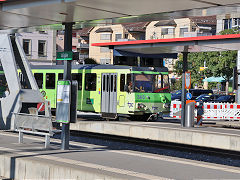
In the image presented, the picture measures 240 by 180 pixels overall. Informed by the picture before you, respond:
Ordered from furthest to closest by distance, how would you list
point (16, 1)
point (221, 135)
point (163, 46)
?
point (163, 46) < point (221, 135) < point (16, 1)

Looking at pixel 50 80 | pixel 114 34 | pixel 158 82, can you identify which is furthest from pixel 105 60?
pixel 158 82

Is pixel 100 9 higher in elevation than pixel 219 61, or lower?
lower

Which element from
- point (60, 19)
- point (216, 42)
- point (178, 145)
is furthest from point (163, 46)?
point (60, 19)

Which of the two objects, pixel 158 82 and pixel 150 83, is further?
pixel 158 82

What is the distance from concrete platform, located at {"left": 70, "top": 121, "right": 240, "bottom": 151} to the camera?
1702cm

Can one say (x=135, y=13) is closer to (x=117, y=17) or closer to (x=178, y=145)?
(x=117, y=17)

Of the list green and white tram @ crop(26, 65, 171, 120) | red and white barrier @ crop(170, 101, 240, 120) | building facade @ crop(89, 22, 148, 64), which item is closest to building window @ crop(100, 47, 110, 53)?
building facade @ crop(89, 22, 148, 64)

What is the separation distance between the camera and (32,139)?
15.1m

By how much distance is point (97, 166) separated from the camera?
9.70 meters

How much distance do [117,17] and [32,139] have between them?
5.19 m

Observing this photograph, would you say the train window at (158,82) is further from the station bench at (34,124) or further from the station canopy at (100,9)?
the station canopy at (100,9)

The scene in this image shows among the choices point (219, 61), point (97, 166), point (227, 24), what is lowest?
point (97, 166)

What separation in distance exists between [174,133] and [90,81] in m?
8.73

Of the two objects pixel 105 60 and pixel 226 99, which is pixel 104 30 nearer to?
pixel 105 60
